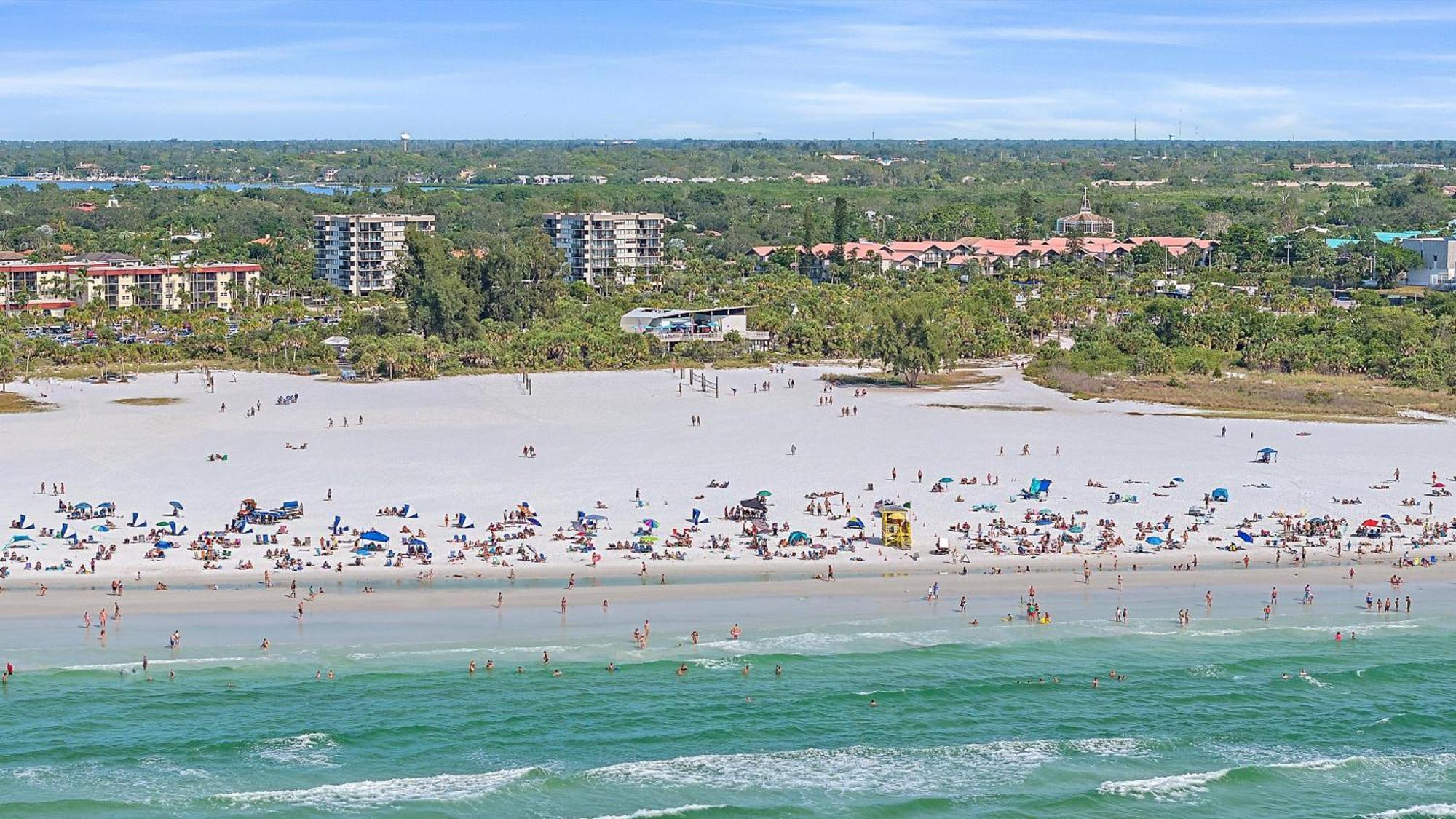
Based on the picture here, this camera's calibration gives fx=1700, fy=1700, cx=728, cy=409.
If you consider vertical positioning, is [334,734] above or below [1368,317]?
below

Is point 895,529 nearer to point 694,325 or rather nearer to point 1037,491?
point 1037,491

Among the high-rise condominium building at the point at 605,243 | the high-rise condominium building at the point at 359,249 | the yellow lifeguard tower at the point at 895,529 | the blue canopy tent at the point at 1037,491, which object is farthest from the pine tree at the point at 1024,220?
the yellow lifeguard tower at the point at 895,529

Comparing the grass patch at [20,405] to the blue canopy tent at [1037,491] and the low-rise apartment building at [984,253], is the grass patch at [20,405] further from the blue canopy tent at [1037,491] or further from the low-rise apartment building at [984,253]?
the low-rise apartment building at [984,253]

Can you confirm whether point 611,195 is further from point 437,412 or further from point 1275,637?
point 1275,637

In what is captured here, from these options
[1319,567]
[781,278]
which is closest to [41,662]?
[1319,567]

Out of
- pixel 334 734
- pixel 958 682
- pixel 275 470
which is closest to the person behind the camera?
pixel 334 734

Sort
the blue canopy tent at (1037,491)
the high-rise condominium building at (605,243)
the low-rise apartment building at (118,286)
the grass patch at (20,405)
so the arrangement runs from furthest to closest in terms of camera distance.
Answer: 1. the high-rise condominium building at (605,243)
2. the low-rise apartment building at (118,286)
3. the grass patch at (20,405)
4. the blue canopy tent at (1037,491)

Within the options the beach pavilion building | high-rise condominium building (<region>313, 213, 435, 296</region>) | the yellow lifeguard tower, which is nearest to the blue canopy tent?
the yellow lifeguard tower
